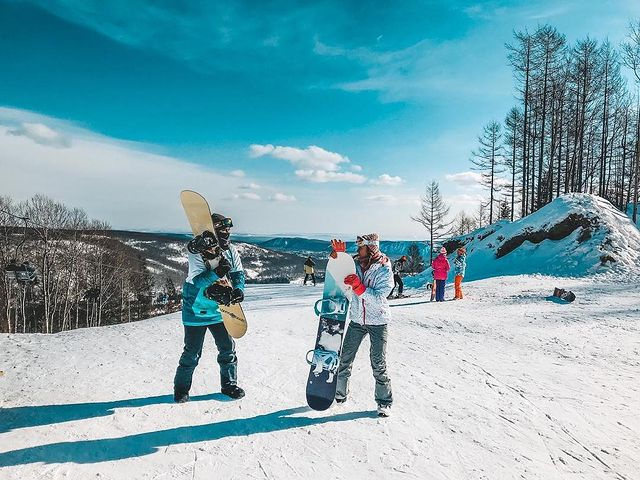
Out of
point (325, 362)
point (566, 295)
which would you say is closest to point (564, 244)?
point (566, 295)

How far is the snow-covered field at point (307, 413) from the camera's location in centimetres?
329

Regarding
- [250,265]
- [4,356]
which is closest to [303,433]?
[4,356]

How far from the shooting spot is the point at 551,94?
26.8 metres

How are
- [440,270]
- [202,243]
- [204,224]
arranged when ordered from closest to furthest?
1. [202,243]
2. [204,224]
3. [440,270]

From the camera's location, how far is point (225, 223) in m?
4.51

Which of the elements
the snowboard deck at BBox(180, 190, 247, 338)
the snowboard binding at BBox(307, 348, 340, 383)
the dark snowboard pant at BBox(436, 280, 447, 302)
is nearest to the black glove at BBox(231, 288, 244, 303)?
the snowboard deck at BBox(180, 190, 247, 338)

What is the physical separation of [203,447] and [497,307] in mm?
10791

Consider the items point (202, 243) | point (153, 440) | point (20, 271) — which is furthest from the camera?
point (20, 271)

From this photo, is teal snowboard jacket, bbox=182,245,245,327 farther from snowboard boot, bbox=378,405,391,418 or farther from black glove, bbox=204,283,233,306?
snowboard boot, bbox=378,405,391,418

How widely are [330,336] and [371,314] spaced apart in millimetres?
660

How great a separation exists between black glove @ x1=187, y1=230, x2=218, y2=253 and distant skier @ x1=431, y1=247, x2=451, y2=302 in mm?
9912

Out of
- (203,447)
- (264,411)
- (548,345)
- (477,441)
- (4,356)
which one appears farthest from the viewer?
(548,345)

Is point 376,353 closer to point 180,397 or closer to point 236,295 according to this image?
point 236,295

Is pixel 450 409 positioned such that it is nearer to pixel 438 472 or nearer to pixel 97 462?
pixel 438 472
